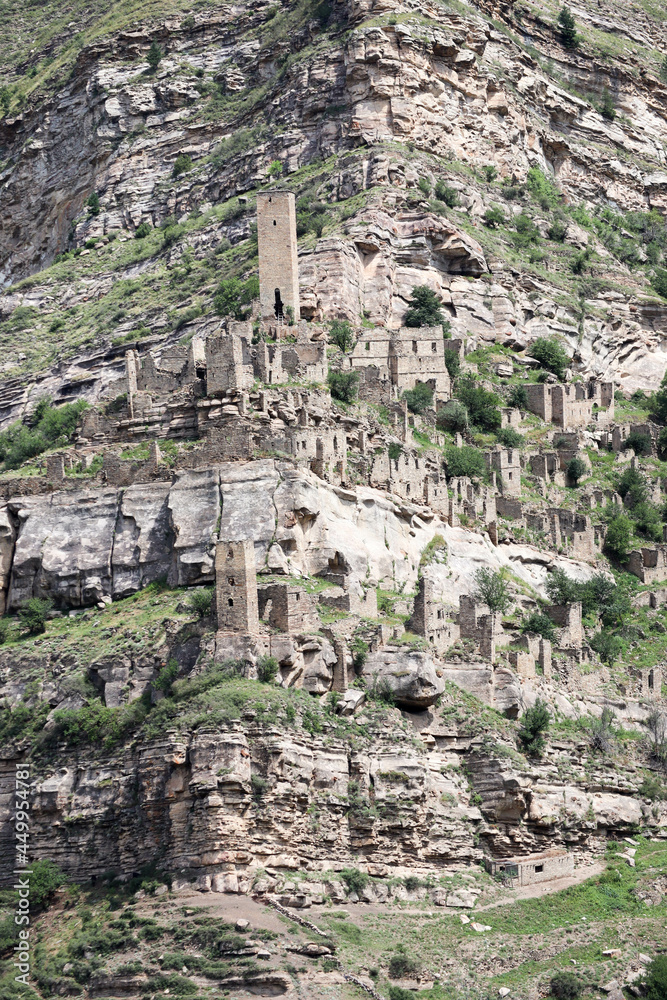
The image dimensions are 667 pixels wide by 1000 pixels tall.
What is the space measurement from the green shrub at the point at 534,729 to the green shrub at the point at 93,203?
7183cm

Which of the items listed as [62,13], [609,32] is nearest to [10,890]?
[609,32]

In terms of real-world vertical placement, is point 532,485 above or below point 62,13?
below

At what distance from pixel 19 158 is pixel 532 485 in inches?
2821

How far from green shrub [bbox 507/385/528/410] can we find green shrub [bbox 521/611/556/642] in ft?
68.4

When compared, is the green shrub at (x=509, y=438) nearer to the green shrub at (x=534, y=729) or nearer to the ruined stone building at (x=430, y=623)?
the ruined stone building at (x=430, y=623)

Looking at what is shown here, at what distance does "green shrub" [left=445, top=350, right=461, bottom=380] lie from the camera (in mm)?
102312

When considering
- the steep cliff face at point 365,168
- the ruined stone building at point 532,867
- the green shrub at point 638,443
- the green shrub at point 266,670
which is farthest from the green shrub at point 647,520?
the green shrub at point 266,670

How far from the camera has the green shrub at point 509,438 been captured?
100375mm

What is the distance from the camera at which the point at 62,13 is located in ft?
596

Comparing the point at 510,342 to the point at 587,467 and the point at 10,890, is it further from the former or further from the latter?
the point at 10,890

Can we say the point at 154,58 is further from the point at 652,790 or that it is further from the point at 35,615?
the point at 652,790

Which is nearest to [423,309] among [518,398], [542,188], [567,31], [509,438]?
[518,398]

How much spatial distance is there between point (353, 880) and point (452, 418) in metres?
33.9

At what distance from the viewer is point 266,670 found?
7125 cm
